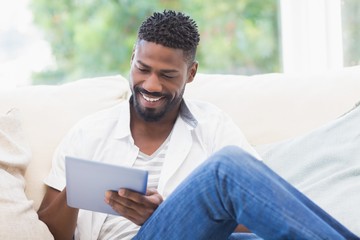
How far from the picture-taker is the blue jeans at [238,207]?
1.27 m

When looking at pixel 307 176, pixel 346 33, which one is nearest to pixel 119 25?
pixel 346 33

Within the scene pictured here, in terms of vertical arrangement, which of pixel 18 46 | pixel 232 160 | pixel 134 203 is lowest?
Answer: pixel 134 203

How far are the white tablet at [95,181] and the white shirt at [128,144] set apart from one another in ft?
0.67

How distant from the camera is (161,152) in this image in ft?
5.70

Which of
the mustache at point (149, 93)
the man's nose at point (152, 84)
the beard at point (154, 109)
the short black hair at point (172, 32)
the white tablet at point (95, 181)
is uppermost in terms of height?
the short black hair at point (172, 32)

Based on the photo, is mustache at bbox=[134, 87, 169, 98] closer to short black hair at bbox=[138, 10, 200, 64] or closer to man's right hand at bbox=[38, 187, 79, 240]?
short black hair at bbox=[138, 10, 200, 64]

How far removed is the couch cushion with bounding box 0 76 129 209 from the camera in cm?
178

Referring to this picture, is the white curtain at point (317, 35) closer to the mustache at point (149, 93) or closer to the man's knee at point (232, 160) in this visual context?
the mustache at point (149, 93)

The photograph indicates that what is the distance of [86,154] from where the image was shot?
5.63 feet

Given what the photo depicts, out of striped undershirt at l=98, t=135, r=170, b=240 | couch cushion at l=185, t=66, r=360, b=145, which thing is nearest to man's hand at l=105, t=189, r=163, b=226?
striped undershirt at l=98, t=135, r=170, b=240

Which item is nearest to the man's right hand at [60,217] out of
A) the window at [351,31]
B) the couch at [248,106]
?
the couch at [248,106]

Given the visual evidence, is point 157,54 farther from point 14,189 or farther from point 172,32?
point 14,189

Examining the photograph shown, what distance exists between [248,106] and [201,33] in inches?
43.9

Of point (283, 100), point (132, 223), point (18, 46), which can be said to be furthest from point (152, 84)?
point (18, 46)
